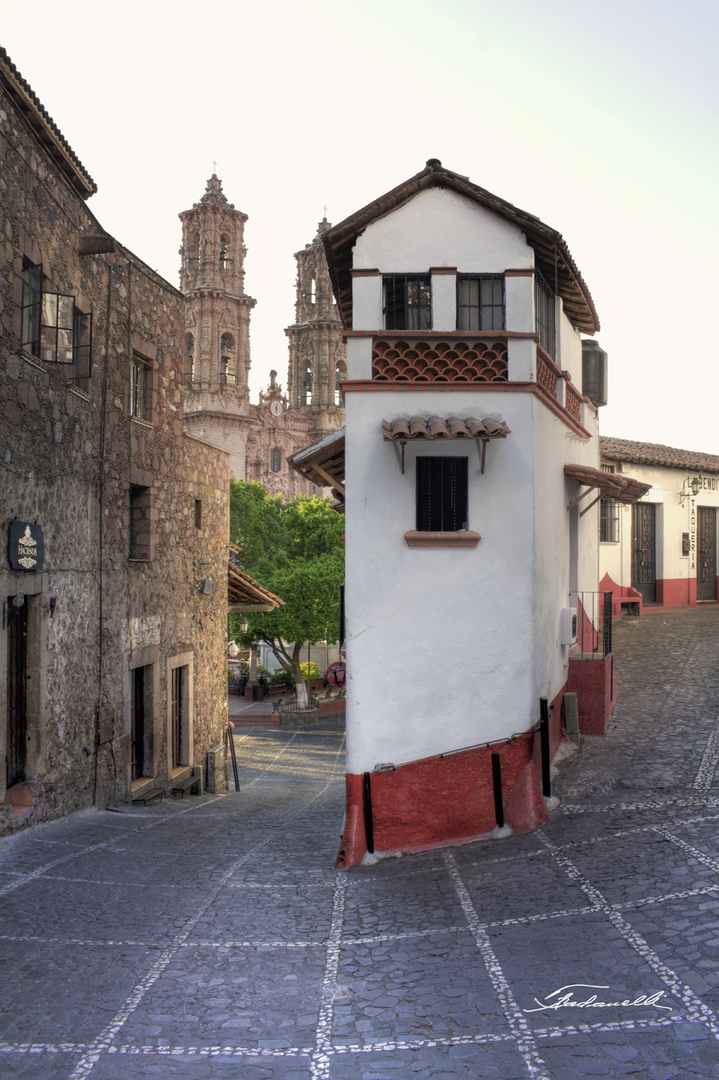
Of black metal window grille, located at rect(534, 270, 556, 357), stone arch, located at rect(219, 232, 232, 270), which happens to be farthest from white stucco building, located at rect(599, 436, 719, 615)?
stone arch, located at rect(219, 232, 232, 270)

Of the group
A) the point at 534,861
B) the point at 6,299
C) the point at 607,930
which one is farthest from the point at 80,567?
the point at 607,930

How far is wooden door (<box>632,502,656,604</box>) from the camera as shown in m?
21.9

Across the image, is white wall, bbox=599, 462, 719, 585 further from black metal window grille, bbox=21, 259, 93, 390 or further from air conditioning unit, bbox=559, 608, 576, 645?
black metal window grille, bbox=21, 259, 93, 390

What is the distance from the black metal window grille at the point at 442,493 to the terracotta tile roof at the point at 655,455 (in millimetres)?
11926

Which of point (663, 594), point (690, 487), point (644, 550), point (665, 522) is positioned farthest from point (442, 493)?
point (690, 487)

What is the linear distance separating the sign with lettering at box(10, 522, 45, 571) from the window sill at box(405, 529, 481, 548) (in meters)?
4.01

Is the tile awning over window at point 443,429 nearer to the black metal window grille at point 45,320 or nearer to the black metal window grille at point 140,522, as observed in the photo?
the black metal window grille at point 45,320

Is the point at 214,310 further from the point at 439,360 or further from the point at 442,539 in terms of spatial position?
the point at 442,539

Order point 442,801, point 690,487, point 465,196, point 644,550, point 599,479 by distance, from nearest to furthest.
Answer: point 442,801 → point 465,196 → point 599,479 → point 644,550 → point 690,487

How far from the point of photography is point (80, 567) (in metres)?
10.5

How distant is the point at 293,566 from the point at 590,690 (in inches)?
723

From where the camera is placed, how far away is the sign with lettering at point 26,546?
28.0ft

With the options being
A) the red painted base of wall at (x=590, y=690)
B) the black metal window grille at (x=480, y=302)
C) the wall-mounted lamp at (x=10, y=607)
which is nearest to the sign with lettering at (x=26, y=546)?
the wall-mounted lamp at (x=10, y=607)

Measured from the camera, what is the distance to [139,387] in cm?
1319
